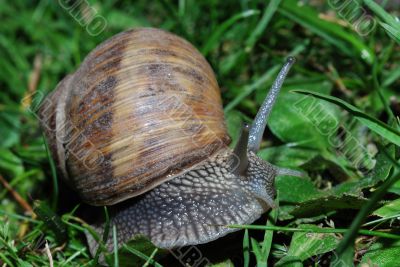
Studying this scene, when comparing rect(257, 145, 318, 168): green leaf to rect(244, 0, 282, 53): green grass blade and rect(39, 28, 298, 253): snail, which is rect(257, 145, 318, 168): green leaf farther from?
rect(244, 0, 282, 53): green grass blade

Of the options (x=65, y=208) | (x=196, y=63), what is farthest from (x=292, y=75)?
(x=65, y=208)

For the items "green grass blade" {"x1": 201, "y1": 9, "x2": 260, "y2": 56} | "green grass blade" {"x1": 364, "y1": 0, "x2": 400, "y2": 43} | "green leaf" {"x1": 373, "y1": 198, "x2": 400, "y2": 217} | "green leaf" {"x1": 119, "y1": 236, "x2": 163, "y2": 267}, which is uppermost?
"green grass blade" {"x1": 364, "y1": 0, "x2": 400, "y2": 43}

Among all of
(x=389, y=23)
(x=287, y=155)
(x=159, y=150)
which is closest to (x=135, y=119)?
(x=159, y=150)

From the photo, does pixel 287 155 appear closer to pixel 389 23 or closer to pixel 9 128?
pixel 389 23

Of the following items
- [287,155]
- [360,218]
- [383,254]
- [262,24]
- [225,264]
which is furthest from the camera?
[262,24]

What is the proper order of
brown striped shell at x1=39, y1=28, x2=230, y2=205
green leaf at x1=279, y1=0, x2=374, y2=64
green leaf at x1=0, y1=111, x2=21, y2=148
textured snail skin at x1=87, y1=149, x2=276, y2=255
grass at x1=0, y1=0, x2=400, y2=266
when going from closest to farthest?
grass at x1=0, y1=0, x2=400, y2=266
textured snail skin at x1=87, y1=149, x2=276, y2=255
brown striped shell at x1=39, y1=28, x2=230, y2=205
green leaf at x1=279, y1=0, x2=374, y2=64
green leaf at x1=0, y1=111, x2=21, y2=148

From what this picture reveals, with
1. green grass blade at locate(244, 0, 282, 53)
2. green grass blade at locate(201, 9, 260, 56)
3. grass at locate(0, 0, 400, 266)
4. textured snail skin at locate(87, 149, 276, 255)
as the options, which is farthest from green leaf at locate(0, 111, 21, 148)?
green grass blade at locate(244, 0, 282, 53)

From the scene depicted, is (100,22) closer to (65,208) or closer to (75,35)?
(75,35)
